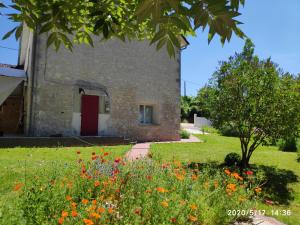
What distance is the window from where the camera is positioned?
66.0ft

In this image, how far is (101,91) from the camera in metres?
17.6

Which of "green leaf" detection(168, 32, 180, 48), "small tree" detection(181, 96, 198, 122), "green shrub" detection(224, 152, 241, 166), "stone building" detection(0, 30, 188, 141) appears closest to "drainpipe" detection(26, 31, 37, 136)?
"stone building" detection(0, 30, 188, 141)

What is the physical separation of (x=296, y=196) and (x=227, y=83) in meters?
4.42

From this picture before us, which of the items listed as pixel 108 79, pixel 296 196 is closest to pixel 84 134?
pixel 108 79

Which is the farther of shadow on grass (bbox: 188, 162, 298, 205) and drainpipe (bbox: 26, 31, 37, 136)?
drainpipe (bbox: 26, 31, 37, 136)

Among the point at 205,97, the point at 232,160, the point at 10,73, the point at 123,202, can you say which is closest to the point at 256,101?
the point at 205,97

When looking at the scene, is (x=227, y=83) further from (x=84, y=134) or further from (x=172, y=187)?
(x=84, y=134)

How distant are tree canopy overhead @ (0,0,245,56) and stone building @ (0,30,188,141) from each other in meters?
12.4

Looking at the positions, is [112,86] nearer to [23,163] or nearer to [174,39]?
[23,163]

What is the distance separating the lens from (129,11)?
12.2 ft

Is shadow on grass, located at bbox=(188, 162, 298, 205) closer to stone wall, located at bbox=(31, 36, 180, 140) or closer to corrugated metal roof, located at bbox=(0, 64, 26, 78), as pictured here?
stone wall, located at bbox=(31, 36, 180, 140)

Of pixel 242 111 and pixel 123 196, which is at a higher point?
pixel 242 111

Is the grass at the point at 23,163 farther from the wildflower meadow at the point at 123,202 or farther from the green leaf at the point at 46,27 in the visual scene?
the green leaf at the point at 46,27

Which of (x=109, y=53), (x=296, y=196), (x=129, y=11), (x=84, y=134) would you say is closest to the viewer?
(x=129, y=11)
